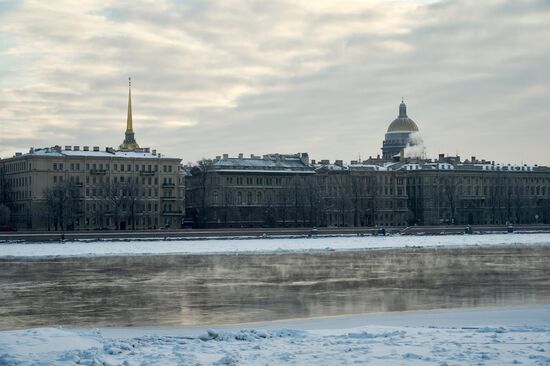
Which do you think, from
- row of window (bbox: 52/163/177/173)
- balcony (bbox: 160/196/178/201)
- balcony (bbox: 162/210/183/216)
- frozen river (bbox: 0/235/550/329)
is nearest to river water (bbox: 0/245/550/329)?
frozen river (bbox: 0/235/550/329)

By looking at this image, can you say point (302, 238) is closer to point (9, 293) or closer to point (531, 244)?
point (531, 244)

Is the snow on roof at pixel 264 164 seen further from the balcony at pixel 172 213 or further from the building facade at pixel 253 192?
the balcony at pixel 172 213

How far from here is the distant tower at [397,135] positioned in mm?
166125

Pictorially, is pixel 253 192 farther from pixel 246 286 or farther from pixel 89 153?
pixel 246 286

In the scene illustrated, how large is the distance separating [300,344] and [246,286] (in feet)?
43.0

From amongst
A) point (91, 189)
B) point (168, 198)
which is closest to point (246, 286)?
point (91, 189)

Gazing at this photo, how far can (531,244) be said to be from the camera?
2520 inches

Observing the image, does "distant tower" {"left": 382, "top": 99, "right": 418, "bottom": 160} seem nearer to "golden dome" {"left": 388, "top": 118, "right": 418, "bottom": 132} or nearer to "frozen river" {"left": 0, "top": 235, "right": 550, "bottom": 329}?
"golden dome" {"left": 388, "top": 118, "right": 418, "bottom": 132}

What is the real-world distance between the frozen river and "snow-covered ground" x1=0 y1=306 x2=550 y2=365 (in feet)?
9.09

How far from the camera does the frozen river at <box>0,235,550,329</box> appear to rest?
24.0 meters

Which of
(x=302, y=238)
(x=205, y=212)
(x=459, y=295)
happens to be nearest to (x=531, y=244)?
(x=302, y=238)

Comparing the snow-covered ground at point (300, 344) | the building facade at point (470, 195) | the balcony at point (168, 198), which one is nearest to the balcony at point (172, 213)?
the balcony at point (168, 198)

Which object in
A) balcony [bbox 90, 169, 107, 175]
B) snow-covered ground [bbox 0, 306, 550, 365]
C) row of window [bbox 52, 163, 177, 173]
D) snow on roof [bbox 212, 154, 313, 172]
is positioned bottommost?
snow-covered ground [bbox 0, 306, 550, 365]

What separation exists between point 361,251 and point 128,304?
3053 cm
